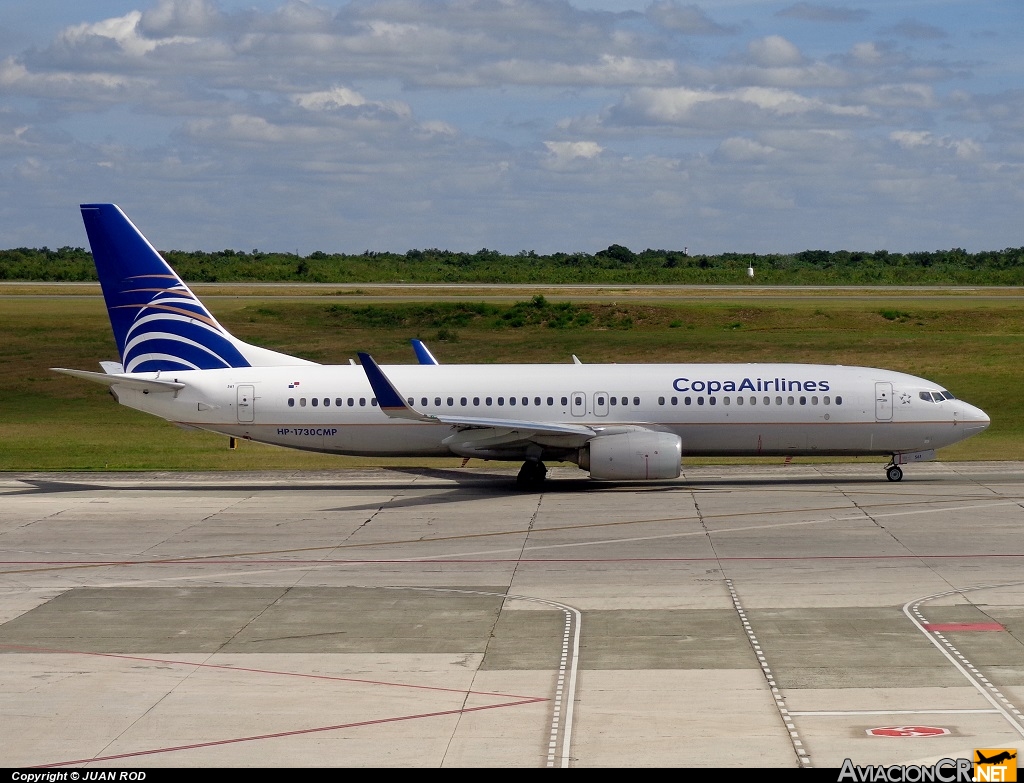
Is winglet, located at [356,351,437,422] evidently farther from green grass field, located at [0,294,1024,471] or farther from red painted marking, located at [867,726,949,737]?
red painted marking, located at [867,726,949,737]

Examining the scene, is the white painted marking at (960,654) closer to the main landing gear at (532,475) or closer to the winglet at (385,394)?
the winglet at (385,394)

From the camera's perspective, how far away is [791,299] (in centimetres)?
9262

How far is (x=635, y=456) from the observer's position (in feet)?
120

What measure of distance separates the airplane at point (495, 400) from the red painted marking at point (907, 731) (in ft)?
71.8

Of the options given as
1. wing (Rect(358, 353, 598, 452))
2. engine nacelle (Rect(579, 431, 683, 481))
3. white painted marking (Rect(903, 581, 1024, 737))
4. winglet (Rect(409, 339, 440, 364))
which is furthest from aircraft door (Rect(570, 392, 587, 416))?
white painted marking (Rect(903, 581, 1024, 737))

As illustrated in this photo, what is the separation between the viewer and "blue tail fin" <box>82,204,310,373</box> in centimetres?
3950

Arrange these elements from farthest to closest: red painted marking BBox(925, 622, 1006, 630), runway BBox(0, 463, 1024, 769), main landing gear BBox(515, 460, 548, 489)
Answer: main landing gear BBox(515, 460, 548, 489) < red painted marking BBox(925, 622, 1006, 630) < runway BBox(0, 463, 1024, 769)

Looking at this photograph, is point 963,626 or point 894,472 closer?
point 963,626

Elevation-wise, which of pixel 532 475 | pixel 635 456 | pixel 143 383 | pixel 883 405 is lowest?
pixel 532 475

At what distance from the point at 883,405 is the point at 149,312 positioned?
22.9m

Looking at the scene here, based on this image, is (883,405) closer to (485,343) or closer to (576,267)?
(485,343)

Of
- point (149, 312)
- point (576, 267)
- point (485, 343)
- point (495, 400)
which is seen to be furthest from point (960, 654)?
point (576, 267)

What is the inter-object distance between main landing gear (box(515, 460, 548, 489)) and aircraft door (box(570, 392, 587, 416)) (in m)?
1.96

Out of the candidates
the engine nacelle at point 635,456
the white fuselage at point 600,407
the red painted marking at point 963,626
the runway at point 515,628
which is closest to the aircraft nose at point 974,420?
the white fuselage at point 600,407
